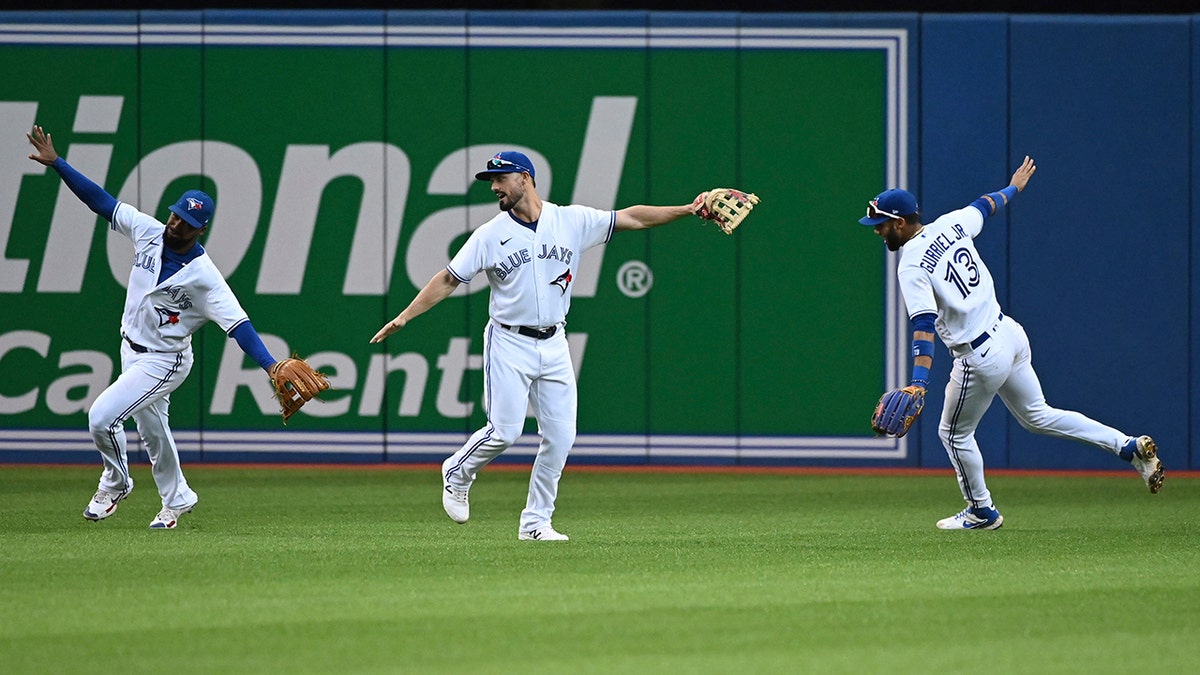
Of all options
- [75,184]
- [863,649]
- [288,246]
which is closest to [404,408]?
[288,246]

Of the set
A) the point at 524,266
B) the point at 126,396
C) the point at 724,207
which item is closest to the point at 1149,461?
the point at 724,207

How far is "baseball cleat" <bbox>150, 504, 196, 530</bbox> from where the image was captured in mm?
9023

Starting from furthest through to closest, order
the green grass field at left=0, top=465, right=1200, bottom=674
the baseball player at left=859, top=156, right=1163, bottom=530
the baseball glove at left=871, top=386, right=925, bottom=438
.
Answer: the baseball player at left=859, top=156, right=1163, bottom=530 < the baseball glove at left=871, top=386, right=925, bottom=438 < the green grass field at left=0, top=465, right=1200, bottom=674

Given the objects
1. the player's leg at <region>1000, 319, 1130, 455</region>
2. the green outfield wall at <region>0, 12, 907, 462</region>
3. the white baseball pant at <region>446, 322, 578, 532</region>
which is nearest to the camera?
the white baseball pant at <region>446, 322, 578, 532</region>

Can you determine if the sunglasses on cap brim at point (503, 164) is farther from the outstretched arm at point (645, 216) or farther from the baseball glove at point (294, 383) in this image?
the baseball glove at point (294, 383)

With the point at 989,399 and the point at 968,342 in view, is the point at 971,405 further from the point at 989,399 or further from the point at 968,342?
the point at 968,342

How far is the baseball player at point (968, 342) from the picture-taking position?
876 centimetres

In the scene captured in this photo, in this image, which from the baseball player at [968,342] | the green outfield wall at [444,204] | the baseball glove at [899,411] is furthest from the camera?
the green outfield wall at [444,204]

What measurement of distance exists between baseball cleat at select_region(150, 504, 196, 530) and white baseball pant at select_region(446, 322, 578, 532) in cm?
189

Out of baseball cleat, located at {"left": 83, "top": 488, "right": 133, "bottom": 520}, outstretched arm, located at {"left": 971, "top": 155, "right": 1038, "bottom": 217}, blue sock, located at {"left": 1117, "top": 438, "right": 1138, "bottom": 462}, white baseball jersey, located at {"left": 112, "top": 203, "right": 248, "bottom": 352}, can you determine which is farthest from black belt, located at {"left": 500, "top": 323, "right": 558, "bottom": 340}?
blue sock, located at {"left": 1117, "top": 438, "right": 1138, "bottom": 462}

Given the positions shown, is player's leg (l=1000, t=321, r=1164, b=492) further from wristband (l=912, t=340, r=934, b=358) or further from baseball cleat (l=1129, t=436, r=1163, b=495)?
wristband (l=912, t=340, r=934, b=358)

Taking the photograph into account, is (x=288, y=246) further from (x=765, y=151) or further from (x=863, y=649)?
(x=863, y=649)

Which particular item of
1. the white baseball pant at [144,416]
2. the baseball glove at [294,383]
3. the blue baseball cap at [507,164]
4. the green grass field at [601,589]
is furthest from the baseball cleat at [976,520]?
the white baseball pant at [144,416]

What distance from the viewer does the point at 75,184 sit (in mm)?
8961
